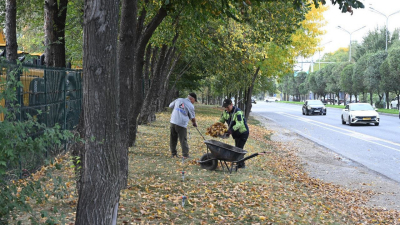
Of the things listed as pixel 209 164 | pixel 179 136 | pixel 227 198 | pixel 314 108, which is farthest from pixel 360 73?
pixel 227 198

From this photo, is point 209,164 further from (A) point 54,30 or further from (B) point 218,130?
(A) point 54,30

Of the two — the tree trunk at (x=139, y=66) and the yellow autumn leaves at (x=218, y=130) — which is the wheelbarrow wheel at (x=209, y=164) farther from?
the tree trunk at (x=139, y=66)

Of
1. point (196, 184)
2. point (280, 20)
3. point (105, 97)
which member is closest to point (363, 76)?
point (280, 20)

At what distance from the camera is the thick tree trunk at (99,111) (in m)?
4.54

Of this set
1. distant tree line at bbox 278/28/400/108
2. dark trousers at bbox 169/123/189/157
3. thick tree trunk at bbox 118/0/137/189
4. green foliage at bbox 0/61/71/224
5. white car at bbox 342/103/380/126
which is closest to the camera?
green foliage at bbox 0/61/71/224

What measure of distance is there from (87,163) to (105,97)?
67 cm

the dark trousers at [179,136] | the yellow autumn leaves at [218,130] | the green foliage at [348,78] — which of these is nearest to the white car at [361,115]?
A: the dark trousers at [179,136]

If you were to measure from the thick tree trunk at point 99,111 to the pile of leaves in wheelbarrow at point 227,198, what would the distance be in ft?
4.96

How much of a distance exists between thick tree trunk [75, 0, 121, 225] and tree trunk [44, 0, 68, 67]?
710 cm

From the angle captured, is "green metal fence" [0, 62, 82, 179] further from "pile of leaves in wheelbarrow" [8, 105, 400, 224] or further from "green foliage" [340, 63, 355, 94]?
"green foliage" [340, 63, 355, 94]

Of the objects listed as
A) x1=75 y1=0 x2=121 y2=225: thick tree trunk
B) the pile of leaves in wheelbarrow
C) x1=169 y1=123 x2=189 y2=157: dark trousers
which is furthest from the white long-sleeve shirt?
→ x1=75 y1=0 x2=121 y2=225: thick tree trunk

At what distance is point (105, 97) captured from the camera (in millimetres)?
4621

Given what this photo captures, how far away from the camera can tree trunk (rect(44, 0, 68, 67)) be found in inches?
449

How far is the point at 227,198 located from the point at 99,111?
431cm
